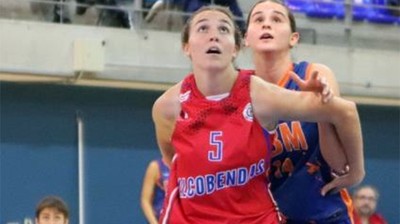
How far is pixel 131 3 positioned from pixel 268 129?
5.11 metres

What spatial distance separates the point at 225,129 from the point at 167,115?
0.31 m

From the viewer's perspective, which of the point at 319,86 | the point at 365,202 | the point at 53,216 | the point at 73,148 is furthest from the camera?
the point at 73,148

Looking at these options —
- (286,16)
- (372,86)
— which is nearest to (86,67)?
(372,86)

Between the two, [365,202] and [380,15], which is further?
[380,15]

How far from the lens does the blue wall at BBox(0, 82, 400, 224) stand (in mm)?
7996

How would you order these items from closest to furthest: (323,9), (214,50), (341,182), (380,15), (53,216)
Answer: (214,50) < (341,182) < (53,216) < (323,9) < (380,15)

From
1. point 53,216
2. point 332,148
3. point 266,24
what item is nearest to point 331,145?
point 332,148

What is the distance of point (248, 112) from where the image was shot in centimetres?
347

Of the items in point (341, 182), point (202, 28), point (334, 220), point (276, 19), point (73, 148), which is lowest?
point (334, 220)

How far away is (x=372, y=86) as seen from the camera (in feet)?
29.5

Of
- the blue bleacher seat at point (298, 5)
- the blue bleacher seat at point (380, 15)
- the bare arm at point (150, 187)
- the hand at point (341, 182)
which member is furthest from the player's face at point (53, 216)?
the blue bleacher seat at point (380, 15)

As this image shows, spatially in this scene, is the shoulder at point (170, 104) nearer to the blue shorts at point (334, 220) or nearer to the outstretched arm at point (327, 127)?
the outstretched arm at point (327, 127)

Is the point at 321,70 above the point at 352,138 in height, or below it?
above

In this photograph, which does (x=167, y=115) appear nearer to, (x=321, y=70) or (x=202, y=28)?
(x=202, y=28)
